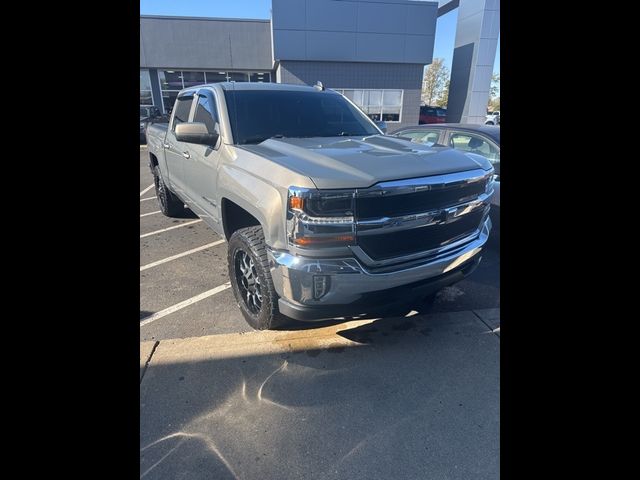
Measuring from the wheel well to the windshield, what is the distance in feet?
1.90

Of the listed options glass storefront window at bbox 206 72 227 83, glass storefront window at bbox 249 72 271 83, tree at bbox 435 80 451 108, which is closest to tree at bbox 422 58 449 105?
tree at bbox 435 80 451 108

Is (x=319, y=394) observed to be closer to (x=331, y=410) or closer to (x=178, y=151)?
(x=331, y=410)

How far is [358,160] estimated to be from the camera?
2479 mm

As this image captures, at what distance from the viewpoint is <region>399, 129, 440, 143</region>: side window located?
5908 millimetres

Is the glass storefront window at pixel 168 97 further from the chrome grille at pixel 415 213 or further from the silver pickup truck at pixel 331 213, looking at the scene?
the chrome grille at pixel 415 213

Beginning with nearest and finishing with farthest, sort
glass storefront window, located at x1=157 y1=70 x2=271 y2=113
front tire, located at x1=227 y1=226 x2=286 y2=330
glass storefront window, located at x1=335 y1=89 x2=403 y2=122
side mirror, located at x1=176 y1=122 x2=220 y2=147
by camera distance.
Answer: front tire, located at x1=227 y1=226 x2=286 y2=330 → side mirror, located at x1=176 y1=122 x2=220 y2=147 → glass storefront window, located at x1=335 y1=89 x2=403 y2=122 → glass storefront window, located at x1=157 y1=70 x2=271 y2=113

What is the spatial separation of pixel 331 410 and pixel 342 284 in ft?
2.61

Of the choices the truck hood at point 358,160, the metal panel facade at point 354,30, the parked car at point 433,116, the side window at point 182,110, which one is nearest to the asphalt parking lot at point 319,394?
the truck hood at point 358,160

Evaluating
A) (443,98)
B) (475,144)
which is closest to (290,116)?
(475,144)

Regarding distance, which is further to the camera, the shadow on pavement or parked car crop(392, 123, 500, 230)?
parked car crop(392, 123, 500, 230)

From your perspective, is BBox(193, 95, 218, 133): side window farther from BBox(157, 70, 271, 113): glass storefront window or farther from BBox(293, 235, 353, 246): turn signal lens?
BBox(157, 70, 271, 113): glass storefront window
